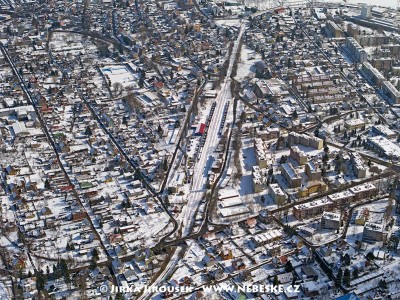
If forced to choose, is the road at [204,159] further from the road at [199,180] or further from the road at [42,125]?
the road at [42,125]

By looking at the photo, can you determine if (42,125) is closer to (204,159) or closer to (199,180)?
(204,159)

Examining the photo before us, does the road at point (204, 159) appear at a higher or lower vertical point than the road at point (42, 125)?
higher

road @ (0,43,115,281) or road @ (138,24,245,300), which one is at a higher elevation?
road @ (138,24,245,300)

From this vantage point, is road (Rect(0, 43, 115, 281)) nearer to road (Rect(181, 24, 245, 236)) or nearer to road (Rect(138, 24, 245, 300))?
road (Rect(138, 24, 245, 300))

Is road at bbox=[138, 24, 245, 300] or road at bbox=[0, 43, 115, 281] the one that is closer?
road at bbox=[138, 24, 245, 300]

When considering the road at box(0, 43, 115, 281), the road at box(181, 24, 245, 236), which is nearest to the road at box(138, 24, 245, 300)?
the road at box(181, 24, 245, 236)

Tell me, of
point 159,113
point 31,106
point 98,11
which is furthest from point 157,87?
point 98,11

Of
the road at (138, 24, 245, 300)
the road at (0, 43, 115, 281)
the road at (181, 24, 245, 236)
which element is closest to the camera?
the road at (138, 24, 245, 300)

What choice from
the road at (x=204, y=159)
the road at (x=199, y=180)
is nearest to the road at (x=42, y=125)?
the road at (x=199, y=180)

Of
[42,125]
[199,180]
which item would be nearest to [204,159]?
[199,180]

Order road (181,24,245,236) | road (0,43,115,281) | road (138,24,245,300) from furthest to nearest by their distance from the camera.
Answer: road (181,24,245,236) < road (0,43,115,281) < road (138,24,245,300)
